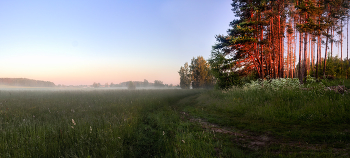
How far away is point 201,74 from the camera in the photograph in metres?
50.2

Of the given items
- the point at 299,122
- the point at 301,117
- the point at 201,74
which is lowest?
the point at 299,122

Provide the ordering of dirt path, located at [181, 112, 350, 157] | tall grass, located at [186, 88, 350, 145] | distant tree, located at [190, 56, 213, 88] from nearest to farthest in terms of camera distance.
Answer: dirt path, located at [181, 112, 350, 157] → tall grass, located at [186, 88, 350, 145] → distant tree, located at [190, 56, 213, 88]

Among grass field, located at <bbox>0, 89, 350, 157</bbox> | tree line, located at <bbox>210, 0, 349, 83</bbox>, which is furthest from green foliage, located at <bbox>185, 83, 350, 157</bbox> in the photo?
tree line, located at <bbox>210, 0, 349, 83</bbox>

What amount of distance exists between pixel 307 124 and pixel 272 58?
634 inches

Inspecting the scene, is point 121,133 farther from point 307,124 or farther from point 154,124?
point 307,124

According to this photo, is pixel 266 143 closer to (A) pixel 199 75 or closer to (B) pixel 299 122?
(B) pixel 299 122

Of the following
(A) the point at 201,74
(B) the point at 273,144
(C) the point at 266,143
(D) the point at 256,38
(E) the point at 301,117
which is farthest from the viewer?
(A) the point at 201,74

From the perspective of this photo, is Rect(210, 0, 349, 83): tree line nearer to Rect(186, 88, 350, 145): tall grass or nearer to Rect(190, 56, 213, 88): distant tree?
Rect(186, 88, 350, 145): tall grass

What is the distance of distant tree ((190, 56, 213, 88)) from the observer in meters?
50.0

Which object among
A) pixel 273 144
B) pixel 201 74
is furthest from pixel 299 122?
pixel 201 74

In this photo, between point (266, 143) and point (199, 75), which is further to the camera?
point (199, 75)

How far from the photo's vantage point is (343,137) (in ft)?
13.7

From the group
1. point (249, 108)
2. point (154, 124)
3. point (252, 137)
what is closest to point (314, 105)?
point (249, 108)

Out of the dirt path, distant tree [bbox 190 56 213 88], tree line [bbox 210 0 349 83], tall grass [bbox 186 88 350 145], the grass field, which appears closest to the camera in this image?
the grass field
